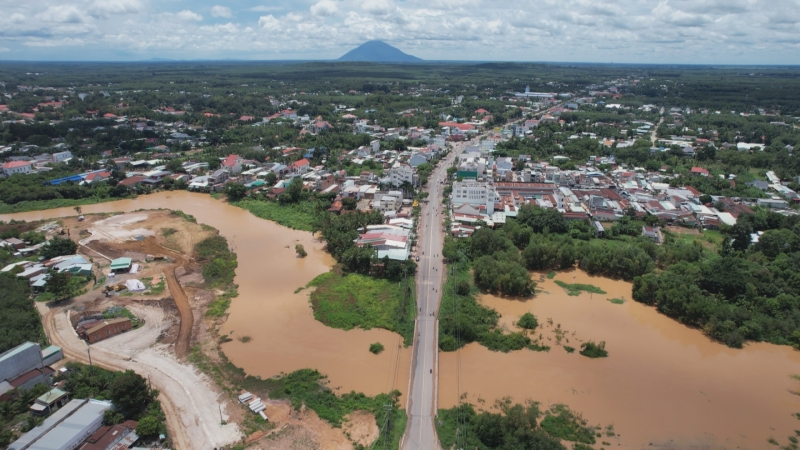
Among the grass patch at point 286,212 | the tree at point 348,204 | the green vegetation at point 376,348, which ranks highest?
the tree at point 348,204

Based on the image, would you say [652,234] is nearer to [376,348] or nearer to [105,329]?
[376,348]

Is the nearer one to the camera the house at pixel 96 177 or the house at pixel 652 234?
the house at pixel 652 234

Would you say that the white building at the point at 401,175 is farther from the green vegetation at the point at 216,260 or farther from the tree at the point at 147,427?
the tree at the point at 147,427

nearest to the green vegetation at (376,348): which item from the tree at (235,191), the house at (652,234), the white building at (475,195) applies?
the white building at (475,195)

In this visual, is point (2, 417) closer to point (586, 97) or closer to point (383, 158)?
point (383, 158)

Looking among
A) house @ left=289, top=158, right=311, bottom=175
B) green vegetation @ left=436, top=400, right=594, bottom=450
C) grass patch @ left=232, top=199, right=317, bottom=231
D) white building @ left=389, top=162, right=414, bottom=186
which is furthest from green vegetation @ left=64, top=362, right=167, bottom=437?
house @ left=289, top=158, right=311, bottom=175

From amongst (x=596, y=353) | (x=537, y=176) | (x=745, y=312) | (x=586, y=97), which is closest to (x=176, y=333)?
(x=596, y=353)

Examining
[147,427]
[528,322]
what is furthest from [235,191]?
[528,322]

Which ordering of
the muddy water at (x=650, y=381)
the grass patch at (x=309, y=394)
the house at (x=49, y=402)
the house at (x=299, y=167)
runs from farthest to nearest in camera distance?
the house at (x=299, y=167)
the muddy water at (x=650, y=381)
the grass patch at (x=309, y=394)
the house at (x=49, y=402)
